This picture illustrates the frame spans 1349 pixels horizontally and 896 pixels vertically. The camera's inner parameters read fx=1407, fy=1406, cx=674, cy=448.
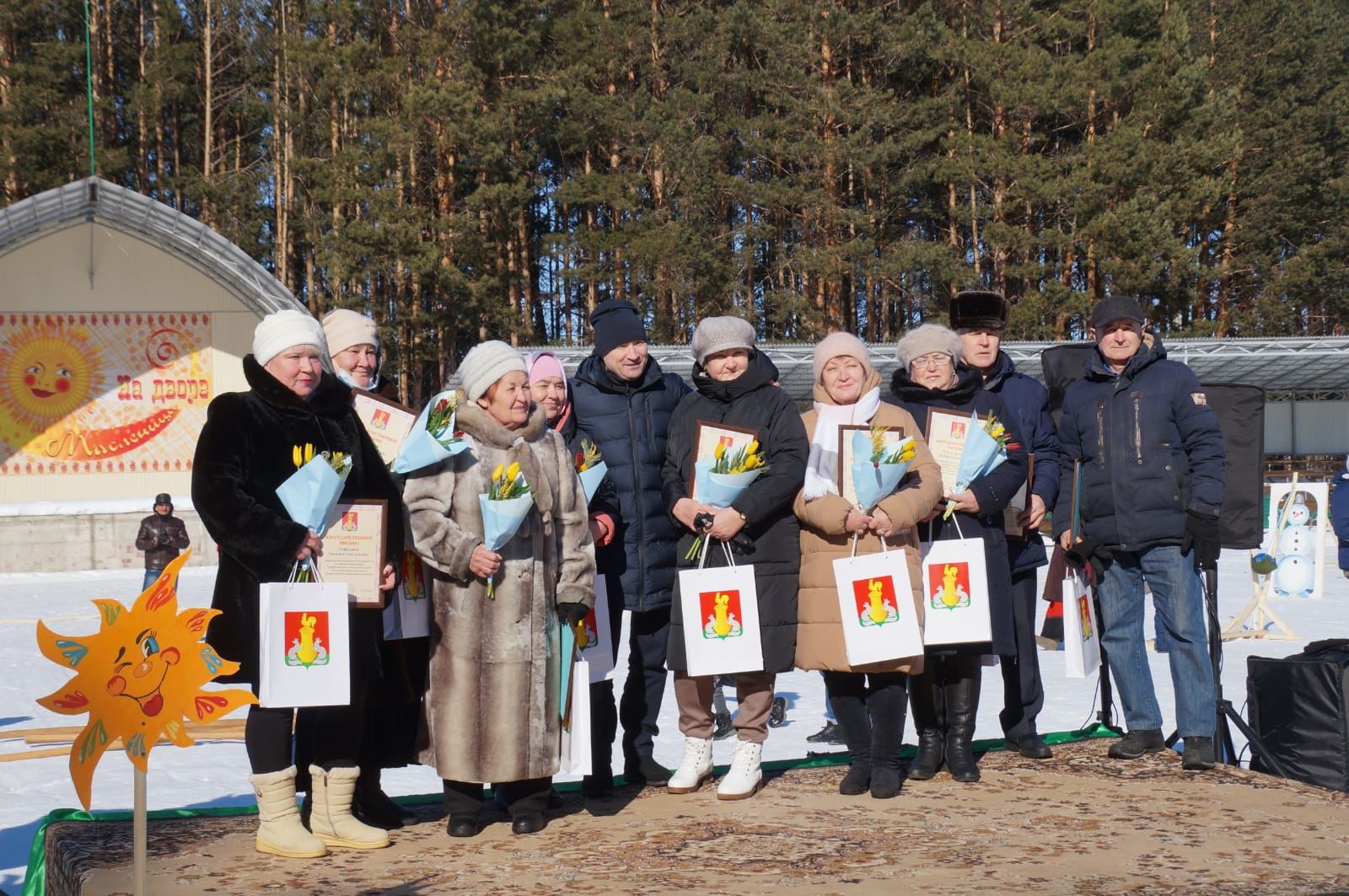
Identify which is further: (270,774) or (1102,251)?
(1102,251)

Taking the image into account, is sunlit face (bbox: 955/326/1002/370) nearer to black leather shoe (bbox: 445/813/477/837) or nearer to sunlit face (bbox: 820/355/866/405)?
sunlit face (bbox: 820/355/866/405)

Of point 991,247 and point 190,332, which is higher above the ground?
point 991,247

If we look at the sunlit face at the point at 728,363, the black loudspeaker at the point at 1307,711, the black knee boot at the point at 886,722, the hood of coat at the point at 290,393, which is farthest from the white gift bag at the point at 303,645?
the black loudspeaker at the point at 1307,711

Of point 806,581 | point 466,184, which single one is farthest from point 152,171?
point 806,581

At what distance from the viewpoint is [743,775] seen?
15.7ft

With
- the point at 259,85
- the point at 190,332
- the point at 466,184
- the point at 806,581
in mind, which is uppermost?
the point at 259,85

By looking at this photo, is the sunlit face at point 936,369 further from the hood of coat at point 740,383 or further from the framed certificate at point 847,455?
the hood of coat at point 740,383

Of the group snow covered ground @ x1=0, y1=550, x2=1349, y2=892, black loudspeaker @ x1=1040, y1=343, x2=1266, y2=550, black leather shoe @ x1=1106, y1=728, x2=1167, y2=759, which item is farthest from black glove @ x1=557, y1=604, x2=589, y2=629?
black loudspeaker @ x1=1040, y1=343, x2=1266, y2=550

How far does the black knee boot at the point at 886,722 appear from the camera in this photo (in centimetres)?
478

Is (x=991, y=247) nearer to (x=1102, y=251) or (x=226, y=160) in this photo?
(x=1102, y=251)

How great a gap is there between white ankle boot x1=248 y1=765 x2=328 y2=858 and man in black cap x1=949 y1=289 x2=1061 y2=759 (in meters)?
2.71

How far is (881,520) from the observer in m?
4.73

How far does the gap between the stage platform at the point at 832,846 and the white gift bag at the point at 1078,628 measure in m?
0.46

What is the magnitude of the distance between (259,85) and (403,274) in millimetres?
9368
